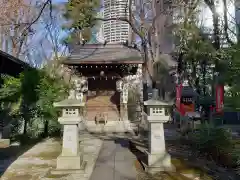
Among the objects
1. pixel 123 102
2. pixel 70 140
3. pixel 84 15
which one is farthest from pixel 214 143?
pixel 123 102

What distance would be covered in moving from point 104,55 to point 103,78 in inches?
54.8

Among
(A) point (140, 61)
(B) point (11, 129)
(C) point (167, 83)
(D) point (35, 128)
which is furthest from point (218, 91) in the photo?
(C) point (167, 83)

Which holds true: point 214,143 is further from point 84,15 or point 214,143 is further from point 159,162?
point 84,15

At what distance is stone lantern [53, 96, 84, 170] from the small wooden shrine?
8984 mm

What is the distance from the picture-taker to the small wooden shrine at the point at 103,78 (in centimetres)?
1686

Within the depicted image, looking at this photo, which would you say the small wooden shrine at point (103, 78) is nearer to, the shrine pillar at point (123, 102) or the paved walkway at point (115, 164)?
the shrine pillar at point (123, 102)

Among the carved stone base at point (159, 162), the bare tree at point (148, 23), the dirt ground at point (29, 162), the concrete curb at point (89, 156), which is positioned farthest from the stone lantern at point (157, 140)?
the bare tree at point (148, 23)

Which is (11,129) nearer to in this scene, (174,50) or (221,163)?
(221,163)

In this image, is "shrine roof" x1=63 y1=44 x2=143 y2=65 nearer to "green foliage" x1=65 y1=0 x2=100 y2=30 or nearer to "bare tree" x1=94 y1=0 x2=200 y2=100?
"bare tree" x1=94 y1=0 x2=200 y2=100

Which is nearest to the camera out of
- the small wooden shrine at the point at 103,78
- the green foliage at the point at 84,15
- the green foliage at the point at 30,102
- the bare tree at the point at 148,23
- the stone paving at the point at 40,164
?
the stone paving at the point at 40,164

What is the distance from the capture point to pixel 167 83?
106ft

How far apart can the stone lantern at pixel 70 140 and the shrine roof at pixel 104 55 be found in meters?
8.68

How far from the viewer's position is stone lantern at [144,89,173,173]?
7656 millimetres

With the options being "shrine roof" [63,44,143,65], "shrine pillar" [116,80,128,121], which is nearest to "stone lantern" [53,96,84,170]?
"shrine roof" [63,44,143,65]
